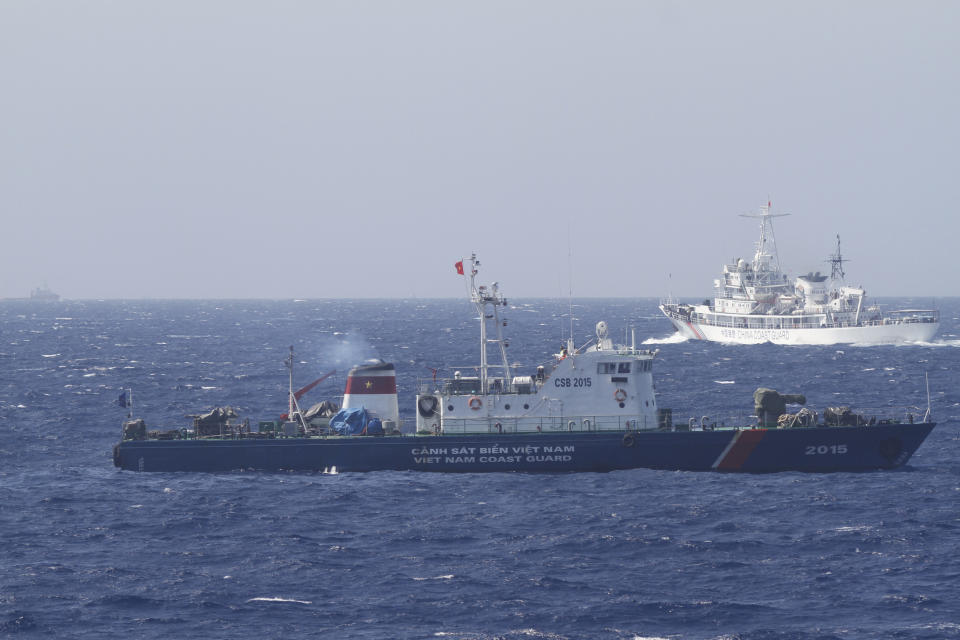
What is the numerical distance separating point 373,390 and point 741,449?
15.8 metres

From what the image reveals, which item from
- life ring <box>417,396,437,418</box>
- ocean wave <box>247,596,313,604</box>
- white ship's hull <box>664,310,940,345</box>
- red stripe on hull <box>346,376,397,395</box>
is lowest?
ocean wave <box>247,596,313,604</box>

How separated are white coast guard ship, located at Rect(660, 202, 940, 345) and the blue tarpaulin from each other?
351 ft

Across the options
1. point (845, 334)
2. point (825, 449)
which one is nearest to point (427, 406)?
point (825, 449)

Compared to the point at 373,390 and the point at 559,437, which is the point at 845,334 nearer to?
the point at 559,437

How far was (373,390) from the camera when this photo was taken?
46.0m

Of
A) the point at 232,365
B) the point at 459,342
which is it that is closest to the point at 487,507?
the point at 232,365

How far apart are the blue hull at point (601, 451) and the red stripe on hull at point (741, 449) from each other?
41 millimetres

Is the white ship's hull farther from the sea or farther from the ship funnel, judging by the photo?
the ship funnel

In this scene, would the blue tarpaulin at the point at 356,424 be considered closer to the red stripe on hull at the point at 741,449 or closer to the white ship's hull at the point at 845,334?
the red stripe on hull at the point at 741,449

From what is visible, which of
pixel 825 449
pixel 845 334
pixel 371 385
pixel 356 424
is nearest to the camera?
pixel 825 449

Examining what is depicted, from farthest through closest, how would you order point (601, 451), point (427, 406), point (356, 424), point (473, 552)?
1. point (356, 424)
2. point (427, 406)
3. point (601, 451)
4. point (473, 552)

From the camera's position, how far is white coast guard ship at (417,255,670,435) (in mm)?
44188

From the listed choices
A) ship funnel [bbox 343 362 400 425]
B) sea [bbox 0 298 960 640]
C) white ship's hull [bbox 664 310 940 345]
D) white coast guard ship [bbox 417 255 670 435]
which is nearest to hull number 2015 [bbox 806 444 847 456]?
sea [bbox 0 298 960 640]

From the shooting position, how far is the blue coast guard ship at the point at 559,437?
43.5 metres
